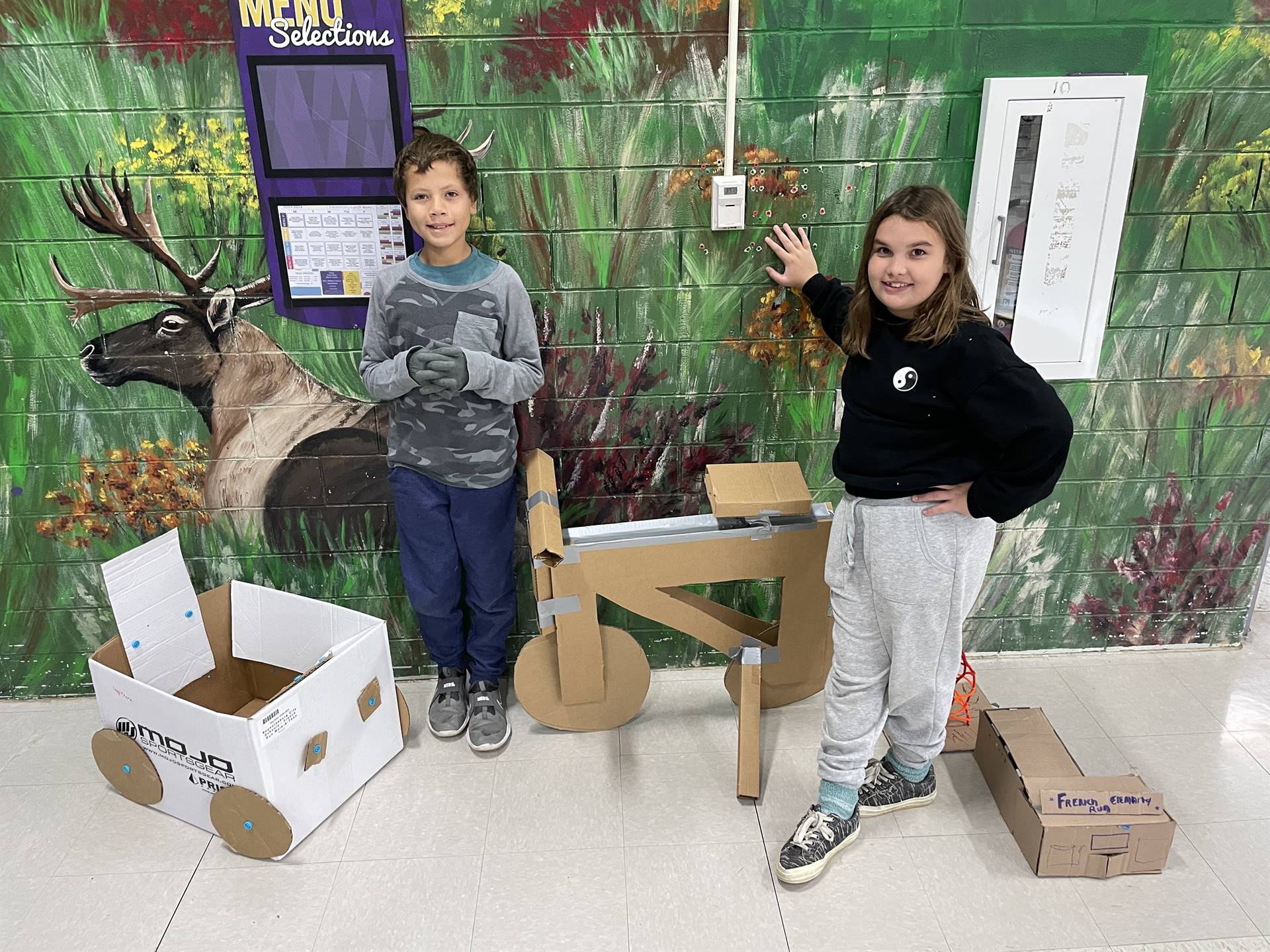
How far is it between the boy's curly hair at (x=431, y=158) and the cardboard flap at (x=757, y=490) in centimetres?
90

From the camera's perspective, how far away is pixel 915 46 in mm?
2080

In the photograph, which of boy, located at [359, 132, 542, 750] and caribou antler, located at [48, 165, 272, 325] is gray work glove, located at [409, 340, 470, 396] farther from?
caribou antler, located at [48, 165, 272, 325]

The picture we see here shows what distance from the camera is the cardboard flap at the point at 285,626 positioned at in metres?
2.29

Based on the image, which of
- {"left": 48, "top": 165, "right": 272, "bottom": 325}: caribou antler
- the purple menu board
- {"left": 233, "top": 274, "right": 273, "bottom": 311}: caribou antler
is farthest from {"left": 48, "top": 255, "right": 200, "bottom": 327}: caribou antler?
the purple menu board

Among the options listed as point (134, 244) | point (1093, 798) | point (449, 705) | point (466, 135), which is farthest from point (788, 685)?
point (134, 244)

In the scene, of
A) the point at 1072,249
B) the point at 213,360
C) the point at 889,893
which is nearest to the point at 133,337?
the point at 213,360

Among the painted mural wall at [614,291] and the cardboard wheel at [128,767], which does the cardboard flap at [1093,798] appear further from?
the cardboard wheel at [128,767]

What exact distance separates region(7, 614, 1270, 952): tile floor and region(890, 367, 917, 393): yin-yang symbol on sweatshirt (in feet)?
3.42

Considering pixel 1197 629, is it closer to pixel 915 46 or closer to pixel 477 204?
pixel 915 46

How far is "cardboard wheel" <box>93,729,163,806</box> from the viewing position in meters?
2.09

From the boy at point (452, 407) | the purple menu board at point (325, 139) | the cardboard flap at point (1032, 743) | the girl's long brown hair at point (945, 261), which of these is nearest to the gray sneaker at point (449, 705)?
the boy at point (452, 407)

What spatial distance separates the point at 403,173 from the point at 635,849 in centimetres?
160

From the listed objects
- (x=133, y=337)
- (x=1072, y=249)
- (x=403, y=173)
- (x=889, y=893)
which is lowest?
(x=889, y=893)

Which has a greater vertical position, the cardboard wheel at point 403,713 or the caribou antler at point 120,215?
the caribou antler at point 120,215
